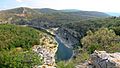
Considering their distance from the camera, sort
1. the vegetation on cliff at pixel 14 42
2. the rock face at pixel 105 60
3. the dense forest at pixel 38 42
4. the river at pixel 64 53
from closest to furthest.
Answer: the rock face at pixel 105 60 < the dense forest at pixel 38 42 < the vegetation on cliff at pixel 14 42 < the river at pixel 64 53

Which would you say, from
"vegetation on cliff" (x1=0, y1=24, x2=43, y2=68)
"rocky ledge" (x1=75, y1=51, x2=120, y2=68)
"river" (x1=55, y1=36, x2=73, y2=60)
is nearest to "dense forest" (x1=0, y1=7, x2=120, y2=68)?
"vegetation on cliff" (x1=0, y1=24, x2=43, y2=68)

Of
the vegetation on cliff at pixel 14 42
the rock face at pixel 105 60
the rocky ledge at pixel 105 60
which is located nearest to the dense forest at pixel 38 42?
the vegetation on cliff at pixel 14 42

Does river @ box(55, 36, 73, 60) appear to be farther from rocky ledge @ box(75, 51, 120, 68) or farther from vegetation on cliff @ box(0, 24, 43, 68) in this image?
rocky ledge @ box(75, 51, 120, 68)

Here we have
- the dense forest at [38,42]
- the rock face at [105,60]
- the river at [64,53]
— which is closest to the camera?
the rock face at [105,60]

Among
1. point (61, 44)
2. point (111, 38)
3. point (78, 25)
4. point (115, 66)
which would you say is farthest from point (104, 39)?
point (78, 25)

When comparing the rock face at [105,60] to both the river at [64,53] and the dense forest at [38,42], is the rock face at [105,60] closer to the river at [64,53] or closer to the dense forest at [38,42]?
the dense forest at [38,42]

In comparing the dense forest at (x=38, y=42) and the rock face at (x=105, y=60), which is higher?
the rock face at (x=105, y=60)

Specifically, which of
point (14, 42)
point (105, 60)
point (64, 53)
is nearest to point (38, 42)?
point (14, 42)

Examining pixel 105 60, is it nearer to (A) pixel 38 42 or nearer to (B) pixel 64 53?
(A) pixel 38 42
